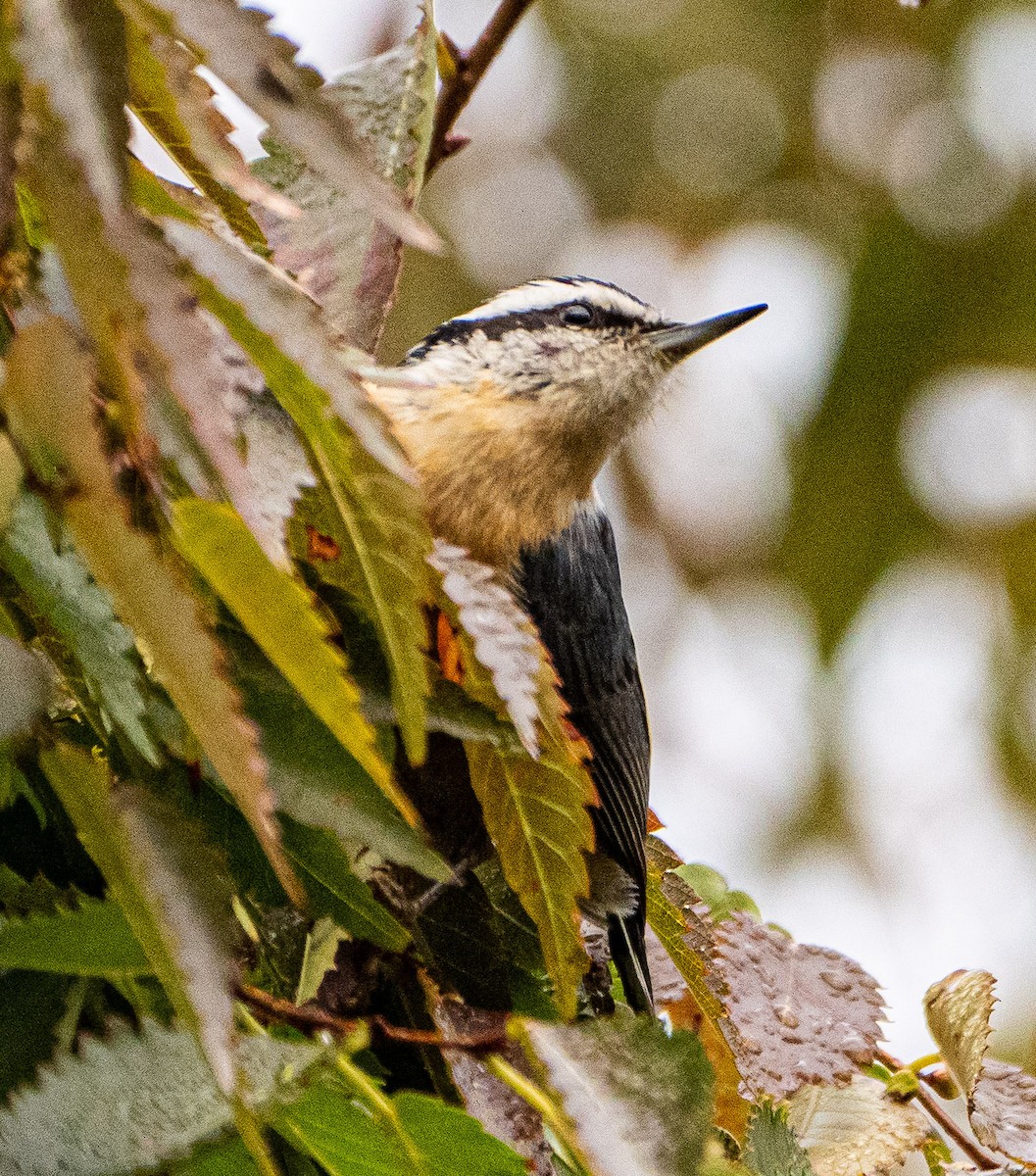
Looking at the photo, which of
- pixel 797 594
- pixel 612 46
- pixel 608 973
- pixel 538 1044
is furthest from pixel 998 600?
pixel 538 1044

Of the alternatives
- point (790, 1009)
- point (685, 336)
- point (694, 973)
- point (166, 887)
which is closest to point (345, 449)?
point (166, 887)

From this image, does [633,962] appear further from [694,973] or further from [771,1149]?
[771,1149]

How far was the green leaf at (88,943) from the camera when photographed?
0.65 meters

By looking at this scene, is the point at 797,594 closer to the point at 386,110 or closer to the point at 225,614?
the point at 386,110

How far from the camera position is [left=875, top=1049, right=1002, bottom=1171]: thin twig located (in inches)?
43.8

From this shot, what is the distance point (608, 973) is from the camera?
3.51ft

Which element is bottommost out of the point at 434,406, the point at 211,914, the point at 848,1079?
the point at 848,1079

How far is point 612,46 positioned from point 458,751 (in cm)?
485

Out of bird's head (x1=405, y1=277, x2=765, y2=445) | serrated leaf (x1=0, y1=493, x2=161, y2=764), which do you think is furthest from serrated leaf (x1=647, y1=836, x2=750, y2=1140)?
bird's head (x1=405, y1=277, x2=765, y2=445)

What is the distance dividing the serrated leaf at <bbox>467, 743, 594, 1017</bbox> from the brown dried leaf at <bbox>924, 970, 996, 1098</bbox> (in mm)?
415

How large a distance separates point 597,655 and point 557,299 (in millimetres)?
485

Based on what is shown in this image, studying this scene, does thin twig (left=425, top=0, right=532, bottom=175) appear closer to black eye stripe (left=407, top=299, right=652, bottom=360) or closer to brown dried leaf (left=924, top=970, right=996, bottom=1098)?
black eye stripe (left=407, top=299, right=652, bottom=360)

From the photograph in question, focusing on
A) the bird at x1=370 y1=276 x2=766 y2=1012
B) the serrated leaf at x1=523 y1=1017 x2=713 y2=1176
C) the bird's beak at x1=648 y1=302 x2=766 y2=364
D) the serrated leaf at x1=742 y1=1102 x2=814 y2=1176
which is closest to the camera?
the serrated leaf at x1=523 y1=1017 x2=713 y2=1176

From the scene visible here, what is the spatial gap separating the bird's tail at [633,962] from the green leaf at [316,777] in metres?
0.42
